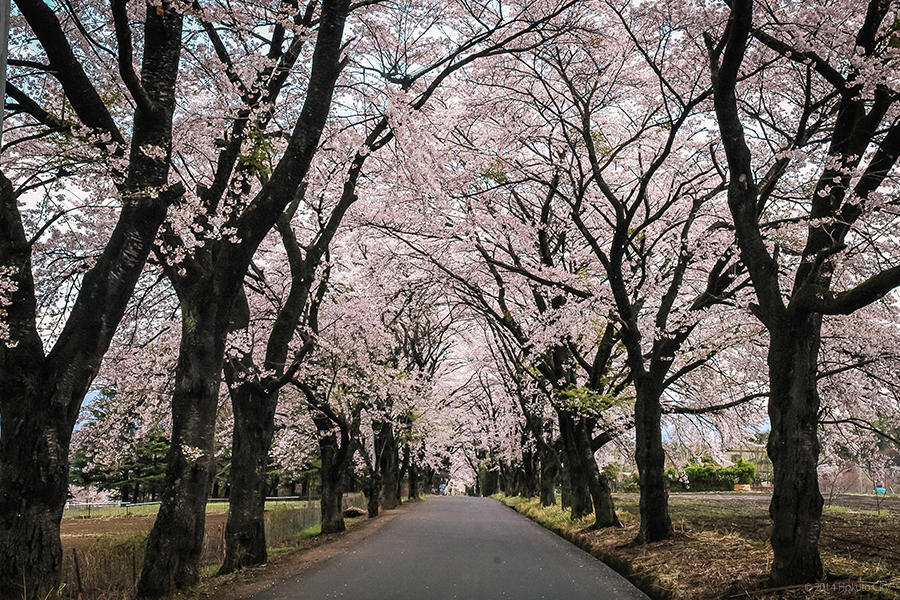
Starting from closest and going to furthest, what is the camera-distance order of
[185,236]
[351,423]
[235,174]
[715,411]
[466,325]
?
[185,236]
[235,174]
[715,411]
[351,423]
[466,325]

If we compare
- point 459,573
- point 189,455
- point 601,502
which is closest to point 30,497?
point 189,455

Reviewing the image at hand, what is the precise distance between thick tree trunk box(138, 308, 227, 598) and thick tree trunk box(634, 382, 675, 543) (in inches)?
284

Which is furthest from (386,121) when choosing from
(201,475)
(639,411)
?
(639,411)

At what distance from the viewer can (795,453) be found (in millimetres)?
6086

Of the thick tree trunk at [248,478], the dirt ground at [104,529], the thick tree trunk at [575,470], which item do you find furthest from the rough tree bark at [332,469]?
the thick tree trunk at [575,470]

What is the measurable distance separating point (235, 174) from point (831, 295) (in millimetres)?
8557

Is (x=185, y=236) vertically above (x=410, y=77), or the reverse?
(x=410, y=77)

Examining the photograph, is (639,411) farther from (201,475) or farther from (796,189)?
(201,475)


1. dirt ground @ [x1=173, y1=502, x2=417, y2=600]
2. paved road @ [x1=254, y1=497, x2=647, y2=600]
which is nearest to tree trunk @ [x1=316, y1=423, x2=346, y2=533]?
dirt ground @ [x1=173, y1=502, x2=417, y2=600]

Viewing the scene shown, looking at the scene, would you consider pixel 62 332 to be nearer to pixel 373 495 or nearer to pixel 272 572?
pixel 272 572

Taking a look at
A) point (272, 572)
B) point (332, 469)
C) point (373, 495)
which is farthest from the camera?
point (373, 495)

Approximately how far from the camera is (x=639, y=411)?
38.2ft

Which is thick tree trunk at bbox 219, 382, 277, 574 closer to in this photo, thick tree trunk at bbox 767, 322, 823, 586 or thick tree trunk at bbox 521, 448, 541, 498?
thick tree trunk at bbox 767, 322, 823, 586

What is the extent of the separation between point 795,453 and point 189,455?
258 inches
